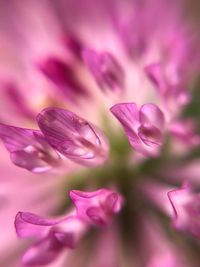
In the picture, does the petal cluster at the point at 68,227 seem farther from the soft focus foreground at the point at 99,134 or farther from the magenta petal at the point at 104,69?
the magenta petal at the point at 104,69

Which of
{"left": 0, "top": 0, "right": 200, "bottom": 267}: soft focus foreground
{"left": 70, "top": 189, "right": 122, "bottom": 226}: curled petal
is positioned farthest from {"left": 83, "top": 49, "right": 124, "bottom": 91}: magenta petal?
{"left": 70, "top": 189, "right": 122, "bottom": 226}: curled petal

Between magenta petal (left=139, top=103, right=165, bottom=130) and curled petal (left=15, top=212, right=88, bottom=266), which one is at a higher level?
magenta petal (left=139, top=103, right=165, bottom=130)

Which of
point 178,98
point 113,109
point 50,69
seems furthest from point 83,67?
point 113,109

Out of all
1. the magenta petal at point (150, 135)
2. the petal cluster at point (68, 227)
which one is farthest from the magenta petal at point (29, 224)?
the magenta petal at point (150, 135)

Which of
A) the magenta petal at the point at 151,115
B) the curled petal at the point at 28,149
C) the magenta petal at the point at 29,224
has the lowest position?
the magenta petal at the point at 29,224

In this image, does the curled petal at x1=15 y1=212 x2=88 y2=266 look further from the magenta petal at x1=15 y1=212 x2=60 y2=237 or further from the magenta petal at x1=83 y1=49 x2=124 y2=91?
the magenta petal at x1=83 y1=49 x2=124 y2=91

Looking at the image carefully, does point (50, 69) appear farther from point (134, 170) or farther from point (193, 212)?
point (193, 212)
